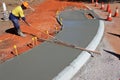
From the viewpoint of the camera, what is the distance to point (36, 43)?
1048 centimetres

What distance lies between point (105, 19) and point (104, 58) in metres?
5.80

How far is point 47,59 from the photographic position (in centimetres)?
889

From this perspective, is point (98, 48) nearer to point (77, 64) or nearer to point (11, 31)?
point (77, 64)

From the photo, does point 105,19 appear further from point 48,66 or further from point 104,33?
point 48,66

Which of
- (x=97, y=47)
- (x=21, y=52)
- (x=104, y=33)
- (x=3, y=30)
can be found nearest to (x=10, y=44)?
(x=21, y=52)

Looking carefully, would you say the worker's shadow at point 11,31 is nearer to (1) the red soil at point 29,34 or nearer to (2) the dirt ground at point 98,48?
(2) the dirt ground at point 98,48

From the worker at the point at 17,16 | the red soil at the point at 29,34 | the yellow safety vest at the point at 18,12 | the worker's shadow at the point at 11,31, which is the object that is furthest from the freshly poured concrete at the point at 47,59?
the worker's shadow at the point at 11,31

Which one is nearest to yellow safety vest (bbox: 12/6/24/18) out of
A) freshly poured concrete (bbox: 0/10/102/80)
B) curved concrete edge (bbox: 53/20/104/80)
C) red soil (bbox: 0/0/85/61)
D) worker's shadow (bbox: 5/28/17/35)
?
red soil (bbox: 0/0/85/61)

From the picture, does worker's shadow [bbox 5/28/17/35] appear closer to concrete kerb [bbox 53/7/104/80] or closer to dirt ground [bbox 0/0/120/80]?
dirt ground [bbox 0/0/120/80]

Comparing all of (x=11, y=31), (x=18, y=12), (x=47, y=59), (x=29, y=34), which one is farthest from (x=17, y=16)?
(x=47, y=59)

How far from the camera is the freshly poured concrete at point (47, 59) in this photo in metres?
7.86

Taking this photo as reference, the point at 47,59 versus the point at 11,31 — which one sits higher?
the point at 11,31

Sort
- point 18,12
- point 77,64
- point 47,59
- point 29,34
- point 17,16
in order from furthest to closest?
point 29,34 → point 17,16 → point 18,12 → point 47,59 → point 77,64

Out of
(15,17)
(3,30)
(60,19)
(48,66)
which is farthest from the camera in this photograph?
(60,19)
